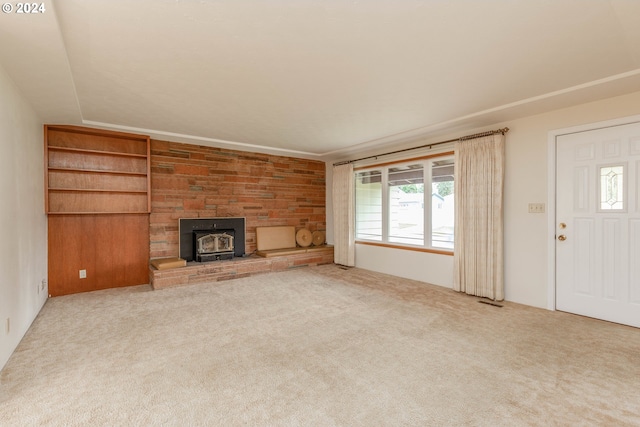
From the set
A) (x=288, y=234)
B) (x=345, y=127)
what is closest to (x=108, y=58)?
(x=345, y=127)

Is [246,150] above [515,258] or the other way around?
above

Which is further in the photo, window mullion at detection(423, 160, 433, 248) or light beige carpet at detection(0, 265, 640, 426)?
window mullion at detection(423, 160, 433, 248)

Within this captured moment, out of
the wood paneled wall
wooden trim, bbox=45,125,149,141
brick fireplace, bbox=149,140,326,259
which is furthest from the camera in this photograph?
brick fireplace, bbox=149,140,326,259

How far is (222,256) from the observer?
5.40 metres

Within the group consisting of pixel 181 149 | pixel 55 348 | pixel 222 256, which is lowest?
pixel 55 348

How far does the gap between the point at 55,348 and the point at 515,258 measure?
4.94 meters

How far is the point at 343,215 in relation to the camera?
20.8 feet

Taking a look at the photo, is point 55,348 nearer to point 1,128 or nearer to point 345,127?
point 1,128

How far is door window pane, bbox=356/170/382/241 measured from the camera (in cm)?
594

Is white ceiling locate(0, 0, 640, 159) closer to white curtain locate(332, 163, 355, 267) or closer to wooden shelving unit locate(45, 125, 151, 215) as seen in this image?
wooden shelving unit locate(45, 125, 151, 215)

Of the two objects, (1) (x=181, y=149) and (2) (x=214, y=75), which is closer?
(2) (x=214, y=75)

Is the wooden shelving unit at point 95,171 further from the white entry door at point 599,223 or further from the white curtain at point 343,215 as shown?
the white entry door at point 599,223

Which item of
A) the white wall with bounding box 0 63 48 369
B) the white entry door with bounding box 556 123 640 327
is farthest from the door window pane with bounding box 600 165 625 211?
the white wall with bounding box 0 63 48 369

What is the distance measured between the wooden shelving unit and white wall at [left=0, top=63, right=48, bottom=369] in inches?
12.1
